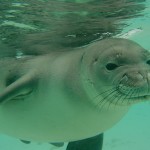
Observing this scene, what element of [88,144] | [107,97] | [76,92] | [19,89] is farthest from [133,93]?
[88,144]

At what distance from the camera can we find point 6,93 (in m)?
5.45

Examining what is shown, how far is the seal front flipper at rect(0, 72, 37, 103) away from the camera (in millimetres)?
5461

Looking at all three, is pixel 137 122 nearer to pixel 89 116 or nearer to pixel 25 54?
pixel 25 54

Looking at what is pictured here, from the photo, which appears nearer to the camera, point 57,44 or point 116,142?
point 57,44

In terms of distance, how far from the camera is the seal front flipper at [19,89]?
17.9ft

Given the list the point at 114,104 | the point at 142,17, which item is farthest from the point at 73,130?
the point at 142,17

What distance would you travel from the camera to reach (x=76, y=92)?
17.5 ft

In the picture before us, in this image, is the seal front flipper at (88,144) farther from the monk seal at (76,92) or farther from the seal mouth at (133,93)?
the seal mouth at (133,93)

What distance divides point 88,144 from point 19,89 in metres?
1.81

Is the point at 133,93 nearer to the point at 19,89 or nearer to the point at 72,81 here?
the point at 72,81

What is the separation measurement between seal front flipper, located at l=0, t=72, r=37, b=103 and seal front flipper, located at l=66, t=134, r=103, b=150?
56.9 inches

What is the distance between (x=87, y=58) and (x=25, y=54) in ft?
17.7

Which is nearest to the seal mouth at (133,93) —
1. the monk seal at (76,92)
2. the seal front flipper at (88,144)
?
the monk seal at (76,92)

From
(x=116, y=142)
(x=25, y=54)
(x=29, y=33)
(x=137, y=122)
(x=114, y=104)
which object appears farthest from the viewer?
(x=137, y=122)
